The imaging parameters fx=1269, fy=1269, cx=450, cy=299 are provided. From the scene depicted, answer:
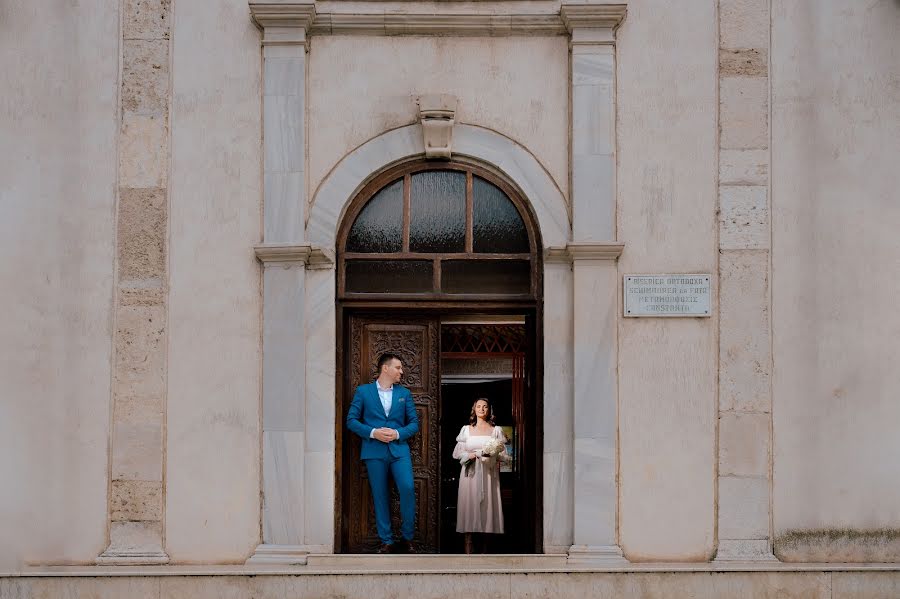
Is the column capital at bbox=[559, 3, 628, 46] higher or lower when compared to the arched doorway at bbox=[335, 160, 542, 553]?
higher

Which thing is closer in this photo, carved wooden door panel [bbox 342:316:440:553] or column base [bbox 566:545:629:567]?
column base [bbox 566:545:629:567]

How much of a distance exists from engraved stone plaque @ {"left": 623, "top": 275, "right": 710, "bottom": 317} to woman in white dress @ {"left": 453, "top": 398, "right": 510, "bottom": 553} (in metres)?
2.15

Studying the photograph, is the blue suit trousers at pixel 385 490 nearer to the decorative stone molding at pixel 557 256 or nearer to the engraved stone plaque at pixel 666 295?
the decorative stone molding at pixel 557 256

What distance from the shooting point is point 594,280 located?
33.9ft

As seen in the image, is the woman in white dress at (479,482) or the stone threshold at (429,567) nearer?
the stone threshold at (429,567)

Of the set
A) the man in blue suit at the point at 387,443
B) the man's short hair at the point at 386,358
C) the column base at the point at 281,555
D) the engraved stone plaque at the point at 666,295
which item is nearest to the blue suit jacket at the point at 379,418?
the man in blue suit at the point at 387,443

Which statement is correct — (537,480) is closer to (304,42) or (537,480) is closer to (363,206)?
(363,206)

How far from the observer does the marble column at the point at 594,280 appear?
1019 centimetres

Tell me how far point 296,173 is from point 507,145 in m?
1.76

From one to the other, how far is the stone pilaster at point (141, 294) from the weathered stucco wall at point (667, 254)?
376 centimetres

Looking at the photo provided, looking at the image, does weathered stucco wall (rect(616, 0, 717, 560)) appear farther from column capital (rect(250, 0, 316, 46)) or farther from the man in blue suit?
column capital (rect(250, 0, 316, 46))

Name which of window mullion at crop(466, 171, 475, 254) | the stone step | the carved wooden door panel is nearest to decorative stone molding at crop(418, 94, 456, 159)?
window mullion at crop(466, 171, 475, 254)

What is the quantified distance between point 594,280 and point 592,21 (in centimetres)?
213

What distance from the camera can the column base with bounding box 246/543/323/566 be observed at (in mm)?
10148
